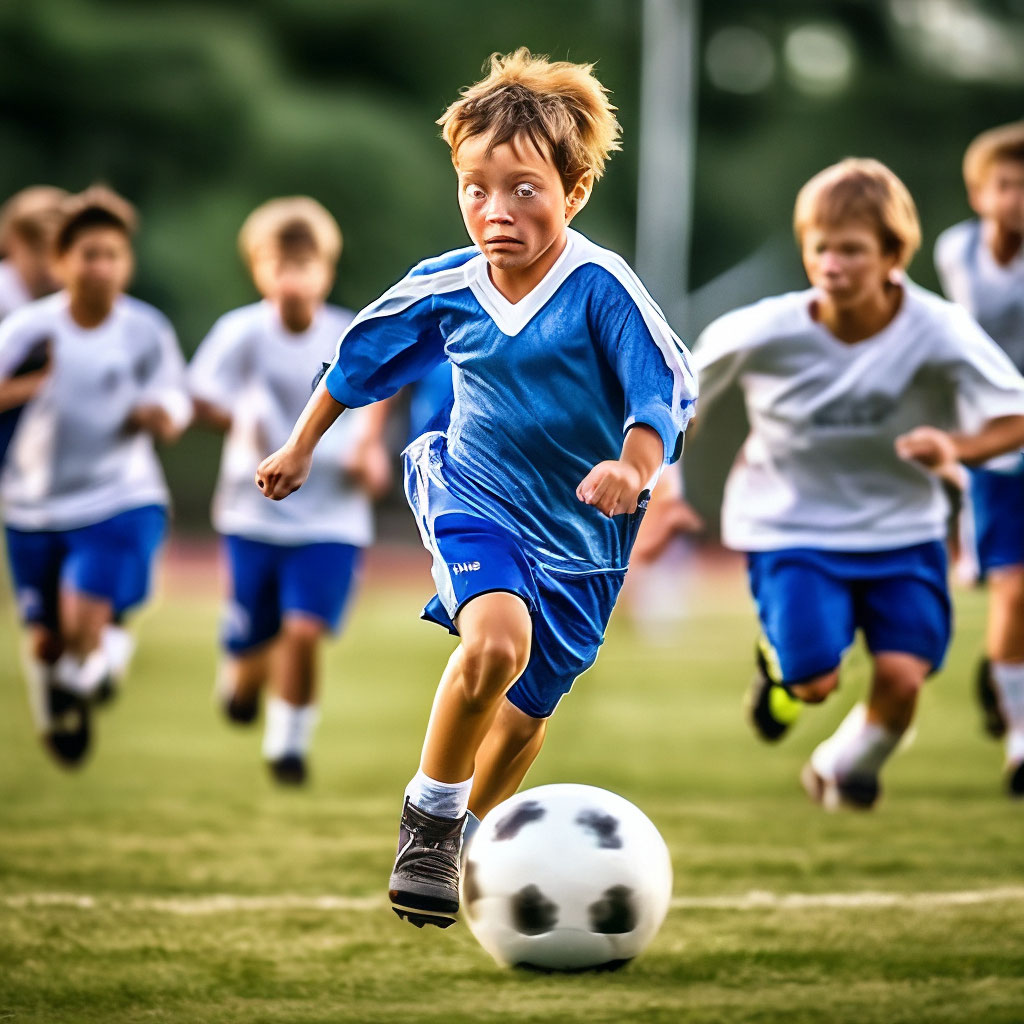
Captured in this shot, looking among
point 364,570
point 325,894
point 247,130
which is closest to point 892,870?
point 325,894

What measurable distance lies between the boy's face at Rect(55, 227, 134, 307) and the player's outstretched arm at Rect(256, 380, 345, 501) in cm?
332

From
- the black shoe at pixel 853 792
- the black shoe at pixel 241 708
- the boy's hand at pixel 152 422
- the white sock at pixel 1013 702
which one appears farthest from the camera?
the black shoe at pixel 241 708

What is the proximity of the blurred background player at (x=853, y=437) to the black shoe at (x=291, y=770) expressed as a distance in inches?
92.4

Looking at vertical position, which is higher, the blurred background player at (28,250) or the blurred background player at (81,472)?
the blurred background player at (28,250)

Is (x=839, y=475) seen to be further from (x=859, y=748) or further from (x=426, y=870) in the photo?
(x=426, y=870)

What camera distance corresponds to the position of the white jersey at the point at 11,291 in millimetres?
8086

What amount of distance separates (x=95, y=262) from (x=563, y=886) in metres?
4.10

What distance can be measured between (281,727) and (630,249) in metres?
20.3

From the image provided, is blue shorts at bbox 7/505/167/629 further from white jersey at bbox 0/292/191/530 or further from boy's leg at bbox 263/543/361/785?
boy's leg at bbox 263/543/361/785

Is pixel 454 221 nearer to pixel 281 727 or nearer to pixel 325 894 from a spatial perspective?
pixel 281 727

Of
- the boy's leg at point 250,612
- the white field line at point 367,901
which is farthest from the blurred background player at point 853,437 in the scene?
the boy's leg at point 250,612

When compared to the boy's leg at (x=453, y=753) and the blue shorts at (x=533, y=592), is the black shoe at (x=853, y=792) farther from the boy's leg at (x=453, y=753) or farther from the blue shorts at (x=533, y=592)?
the boy's leg at (x=453, y=753)

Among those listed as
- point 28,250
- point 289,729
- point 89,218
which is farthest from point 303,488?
point 28,250

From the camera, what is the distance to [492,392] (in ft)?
12.6
